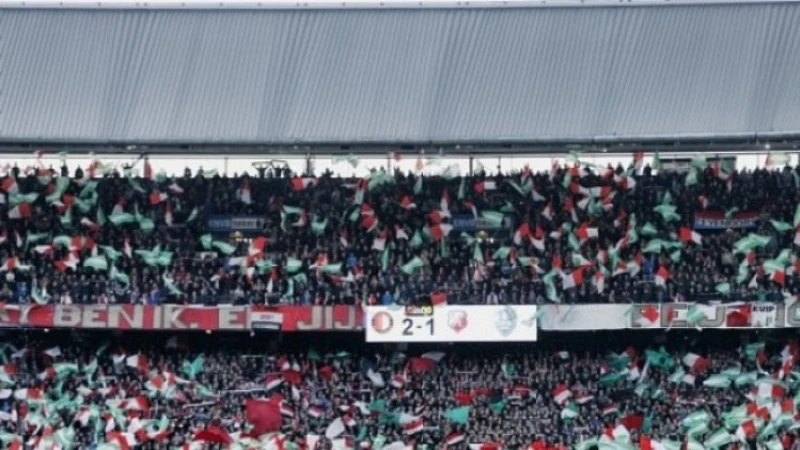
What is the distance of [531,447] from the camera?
58.8 meters

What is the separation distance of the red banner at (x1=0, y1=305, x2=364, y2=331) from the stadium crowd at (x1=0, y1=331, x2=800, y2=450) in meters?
1.10

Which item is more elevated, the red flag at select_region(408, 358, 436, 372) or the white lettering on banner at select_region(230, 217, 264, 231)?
the white lettering on banner at select_region(230, 217, 264, 231)

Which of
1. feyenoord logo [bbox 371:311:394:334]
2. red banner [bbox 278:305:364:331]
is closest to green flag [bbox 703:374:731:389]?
feyenoord logo [bbox 371:311:394:334]

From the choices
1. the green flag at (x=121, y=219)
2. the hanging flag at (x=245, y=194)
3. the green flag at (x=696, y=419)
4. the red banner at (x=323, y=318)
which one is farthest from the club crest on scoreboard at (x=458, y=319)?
the green flag at (x=121, y=219)

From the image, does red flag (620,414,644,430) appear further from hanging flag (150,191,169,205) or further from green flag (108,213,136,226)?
green flag (108,213,136,226)

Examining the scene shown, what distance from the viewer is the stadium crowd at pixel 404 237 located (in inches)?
2404

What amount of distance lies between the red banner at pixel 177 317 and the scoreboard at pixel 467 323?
1284mm

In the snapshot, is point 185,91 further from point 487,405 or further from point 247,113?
point 487,405

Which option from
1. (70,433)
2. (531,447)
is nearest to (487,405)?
(531,447)

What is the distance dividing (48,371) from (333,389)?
707cm

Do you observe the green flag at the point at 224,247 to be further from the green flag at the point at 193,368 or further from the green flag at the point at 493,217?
the green flag at the point at 493,217

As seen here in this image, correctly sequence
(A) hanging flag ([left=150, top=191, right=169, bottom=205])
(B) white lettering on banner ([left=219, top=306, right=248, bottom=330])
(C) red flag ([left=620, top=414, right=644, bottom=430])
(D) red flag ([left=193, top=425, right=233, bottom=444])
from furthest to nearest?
(A) hanging flag ([left=150, top=191, right=169, bottom=205])
(B) white lettering on banner ([left=219, top=306, right=248, bottom=330])
(D) red flag ([left=193, top=425, right=233, bottom=444])
(C) red flag ([left=620, top=414, right=644, bottom=430])

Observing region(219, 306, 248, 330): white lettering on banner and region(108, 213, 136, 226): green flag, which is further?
region(108, 213, 136, 226): green flag

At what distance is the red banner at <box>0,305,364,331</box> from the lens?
60.8 meters
